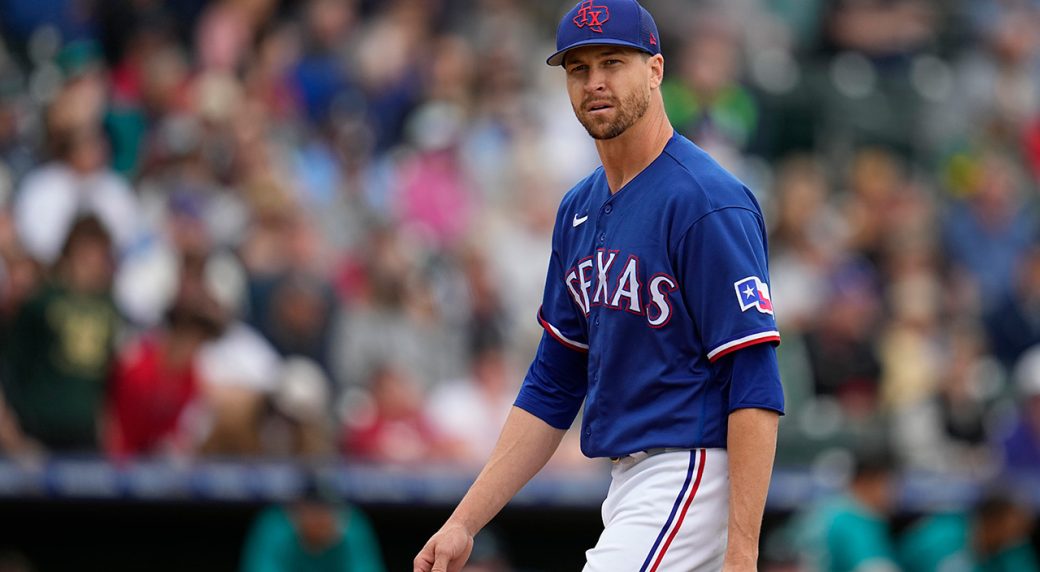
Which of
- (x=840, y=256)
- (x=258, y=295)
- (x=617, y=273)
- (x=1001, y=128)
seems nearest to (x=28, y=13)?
(x=258, y=295)

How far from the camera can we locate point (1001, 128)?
579 inches

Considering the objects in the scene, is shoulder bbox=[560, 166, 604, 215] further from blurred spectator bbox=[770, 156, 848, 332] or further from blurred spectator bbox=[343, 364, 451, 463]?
blurred spectator bbox=[770, 156, 848, 332]

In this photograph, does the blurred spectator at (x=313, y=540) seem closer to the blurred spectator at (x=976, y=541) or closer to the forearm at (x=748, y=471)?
the blurred spectator at (x=976, y=541)

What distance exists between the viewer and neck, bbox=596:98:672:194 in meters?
4.14

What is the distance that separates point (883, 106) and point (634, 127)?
1131 cm

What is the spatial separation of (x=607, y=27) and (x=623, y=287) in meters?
0.63

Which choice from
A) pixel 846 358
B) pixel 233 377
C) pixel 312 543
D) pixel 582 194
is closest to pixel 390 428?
pixel 233 377

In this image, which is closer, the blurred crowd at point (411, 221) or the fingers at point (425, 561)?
the fingers at point (425, 561)

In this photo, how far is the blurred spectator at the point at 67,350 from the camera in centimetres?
896

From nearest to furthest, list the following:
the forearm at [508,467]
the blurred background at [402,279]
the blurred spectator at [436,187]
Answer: the forearm at [508,467] < the blurred background at [402,279] < the blurred spectator at [436,187]

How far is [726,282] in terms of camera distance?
3.92 meters

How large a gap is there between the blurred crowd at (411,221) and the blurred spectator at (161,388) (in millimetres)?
17

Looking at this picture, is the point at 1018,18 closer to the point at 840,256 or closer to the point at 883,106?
the point at 883,106

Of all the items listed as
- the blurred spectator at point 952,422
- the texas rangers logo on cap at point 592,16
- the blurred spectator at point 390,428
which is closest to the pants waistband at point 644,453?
the texas rangers logo on cap at point 592,16
